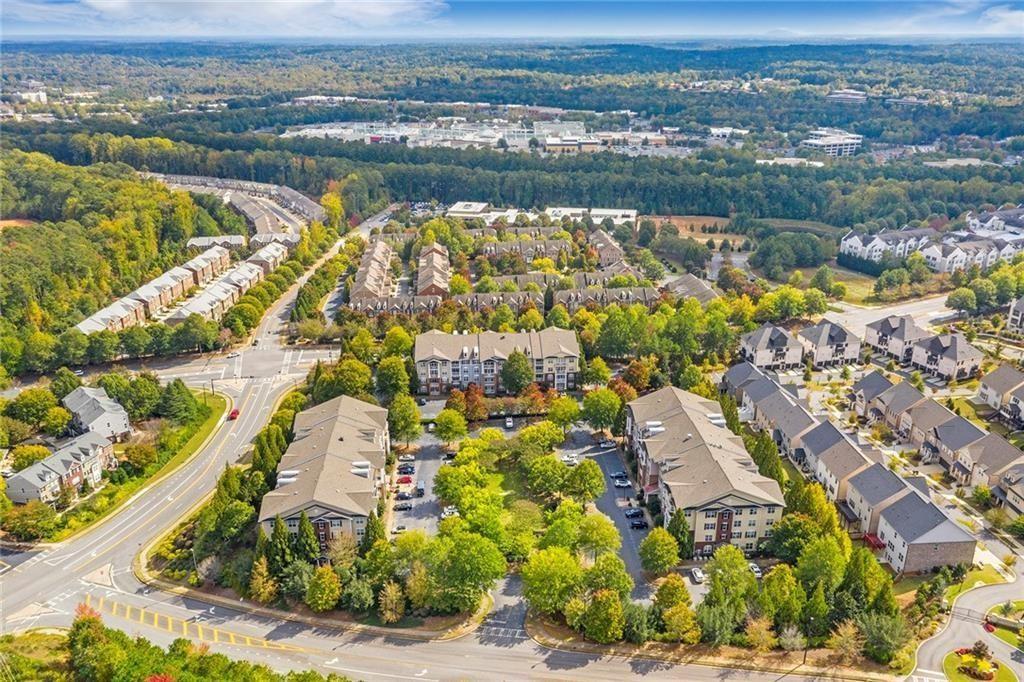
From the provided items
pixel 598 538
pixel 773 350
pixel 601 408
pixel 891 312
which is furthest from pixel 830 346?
pixel 598 538

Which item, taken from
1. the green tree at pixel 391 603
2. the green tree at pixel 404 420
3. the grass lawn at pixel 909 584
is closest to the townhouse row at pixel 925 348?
the grass lawn at pixel 909 584

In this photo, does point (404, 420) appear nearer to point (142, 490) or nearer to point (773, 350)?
point (142, 490)

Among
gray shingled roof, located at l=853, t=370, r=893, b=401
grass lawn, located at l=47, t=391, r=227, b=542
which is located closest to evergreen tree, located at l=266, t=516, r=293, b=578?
grass lawn, located at l=47, t=391, r=227, b=542

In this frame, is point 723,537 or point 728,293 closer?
point 723,537

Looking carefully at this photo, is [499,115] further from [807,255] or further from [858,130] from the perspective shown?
[807,255]

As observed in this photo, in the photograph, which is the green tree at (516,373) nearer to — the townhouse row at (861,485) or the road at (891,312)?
the townhouse row at (861,485)

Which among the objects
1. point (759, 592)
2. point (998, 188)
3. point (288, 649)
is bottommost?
point (288, 649)

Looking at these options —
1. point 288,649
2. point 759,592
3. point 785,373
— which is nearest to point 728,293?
point 785,373
